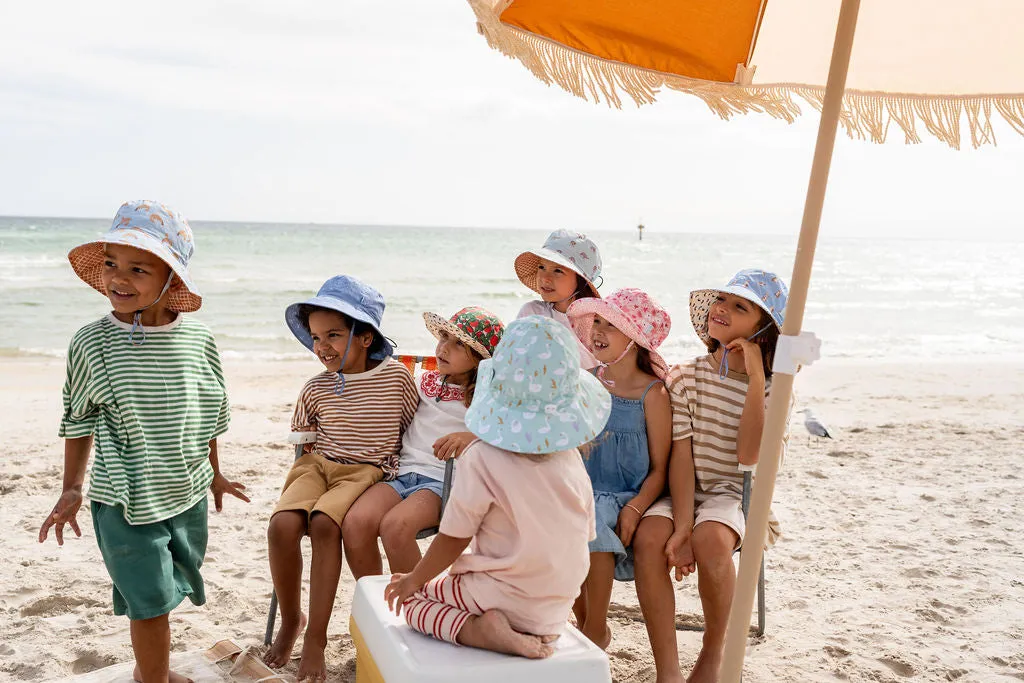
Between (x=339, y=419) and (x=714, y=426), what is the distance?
147 cm

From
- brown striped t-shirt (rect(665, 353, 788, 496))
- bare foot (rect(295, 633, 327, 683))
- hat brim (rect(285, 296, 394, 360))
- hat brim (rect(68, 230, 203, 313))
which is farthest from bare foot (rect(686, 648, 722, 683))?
hat brim (rect(68, 230, 203, 313))

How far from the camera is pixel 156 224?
9.18 ft

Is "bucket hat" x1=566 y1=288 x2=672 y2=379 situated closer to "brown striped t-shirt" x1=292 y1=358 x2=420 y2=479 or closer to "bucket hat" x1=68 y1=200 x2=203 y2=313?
"brown striped t-shirt" x1=292 y1=358 x2=420 y2=479

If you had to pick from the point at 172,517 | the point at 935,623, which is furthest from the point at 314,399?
the point at 935,623

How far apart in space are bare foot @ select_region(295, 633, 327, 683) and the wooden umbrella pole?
162 centimetres

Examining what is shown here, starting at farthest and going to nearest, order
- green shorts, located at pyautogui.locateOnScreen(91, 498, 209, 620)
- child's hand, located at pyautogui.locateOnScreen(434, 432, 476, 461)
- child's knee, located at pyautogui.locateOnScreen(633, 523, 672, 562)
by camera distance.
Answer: child's hand, located at pyautogui.locateOnScreen(434, 432, 476, 461) → child's knee, located at pyautogui.locateOnScreen(633, 523, 672, 562) → green shorts, located at pyautogui.locateOnScreen(91, 498, 209, 620)

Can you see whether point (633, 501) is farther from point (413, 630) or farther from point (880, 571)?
point (880, 571)

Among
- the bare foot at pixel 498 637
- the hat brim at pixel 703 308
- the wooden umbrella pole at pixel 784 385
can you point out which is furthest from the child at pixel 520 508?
the hat brim at pixel 703 308

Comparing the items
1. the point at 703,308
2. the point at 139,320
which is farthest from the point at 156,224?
the point at 703,308

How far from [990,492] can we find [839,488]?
0.93 metres

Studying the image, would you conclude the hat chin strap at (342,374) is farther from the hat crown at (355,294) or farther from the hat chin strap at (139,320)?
the hat chin strap at (139,320)

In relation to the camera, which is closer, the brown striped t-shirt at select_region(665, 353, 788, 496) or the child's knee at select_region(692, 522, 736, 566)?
the child's knee at select_region(692, 522, 736, 566)

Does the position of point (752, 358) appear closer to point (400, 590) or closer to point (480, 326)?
point (480, 326)

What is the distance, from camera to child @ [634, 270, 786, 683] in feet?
9.85
